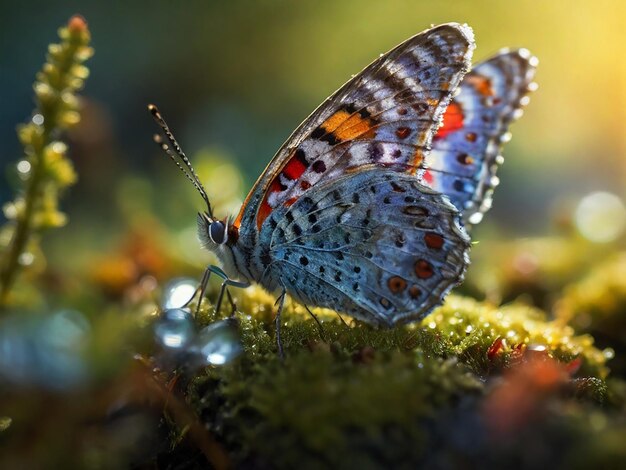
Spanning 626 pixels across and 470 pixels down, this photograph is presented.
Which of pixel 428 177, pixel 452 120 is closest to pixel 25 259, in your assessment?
pixel 428 177

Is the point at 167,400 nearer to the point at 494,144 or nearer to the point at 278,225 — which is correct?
the point at 278,225

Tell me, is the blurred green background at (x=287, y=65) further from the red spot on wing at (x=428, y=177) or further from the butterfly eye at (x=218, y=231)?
the butterfly eye at (x=218, y=231)

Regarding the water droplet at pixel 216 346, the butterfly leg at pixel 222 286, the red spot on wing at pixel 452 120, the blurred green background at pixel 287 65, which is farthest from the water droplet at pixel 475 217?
the blurred green background at pixel 287 65

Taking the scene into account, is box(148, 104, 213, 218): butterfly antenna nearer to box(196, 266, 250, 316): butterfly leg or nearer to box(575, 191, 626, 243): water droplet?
box(196, 266, 250, 316): butterfly leg

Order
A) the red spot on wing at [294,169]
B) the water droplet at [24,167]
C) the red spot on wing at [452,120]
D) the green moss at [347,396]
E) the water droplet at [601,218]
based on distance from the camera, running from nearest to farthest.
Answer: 1. the green moss at [347,396]
2. the water droplet at [24,167]
3. the red spot on wing at [294,169]
4. the red spot on wing at [452,120]
5. the water droplet at [601,218]

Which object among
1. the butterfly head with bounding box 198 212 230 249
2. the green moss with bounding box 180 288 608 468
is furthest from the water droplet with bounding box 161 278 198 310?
the green moss with bounding box 180 288 608 468
